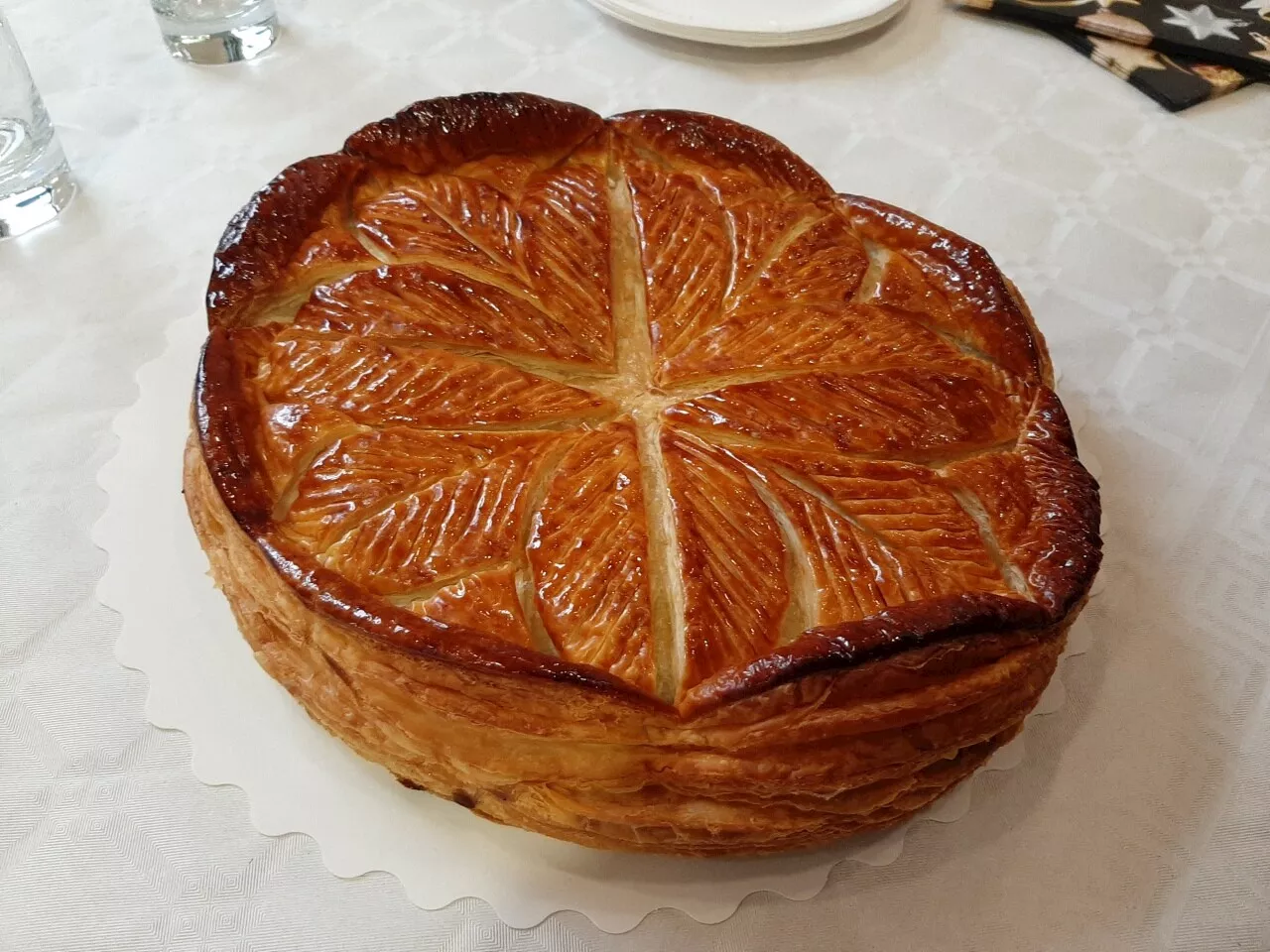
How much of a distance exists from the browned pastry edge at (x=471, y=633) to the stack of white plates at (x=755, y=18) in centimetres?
120

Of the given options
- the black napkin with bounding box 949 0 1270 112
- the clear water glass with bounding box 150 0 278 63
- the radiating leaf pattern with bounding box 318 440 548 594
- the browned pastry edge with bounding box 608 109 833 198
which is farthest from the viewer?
the black napkin with bounding box 949 0 1270 112

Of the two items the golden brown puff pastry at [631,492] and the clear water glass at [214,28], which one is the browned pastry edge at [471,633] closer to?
the golden brown puff pastry at [631,492]

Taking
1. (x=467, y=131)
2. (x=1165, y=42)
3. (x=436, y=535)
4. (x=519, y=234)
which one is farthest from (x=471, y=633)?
(x=1165, y=42)

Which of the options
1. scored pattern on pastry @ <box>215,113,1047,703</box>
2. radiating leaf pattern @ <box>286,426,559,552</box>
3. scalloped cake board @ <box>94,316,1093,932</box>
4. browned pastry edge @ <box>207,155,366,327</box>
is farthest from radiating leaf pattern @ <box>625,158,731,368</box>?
scalloped cake board @ <box>94,316,1093,932</box>

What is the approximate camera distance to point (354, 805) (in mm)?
1930

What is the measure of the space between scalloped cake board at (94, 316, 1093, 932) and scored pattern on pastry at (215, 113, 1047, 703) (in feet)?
1.44

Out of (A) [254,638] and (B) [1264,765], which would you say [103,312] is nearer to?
(A) [254,638]

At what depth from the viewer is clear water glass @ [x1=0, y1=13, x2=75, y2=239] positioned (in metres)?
2.95

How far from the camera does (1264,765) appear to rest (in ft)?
6.95

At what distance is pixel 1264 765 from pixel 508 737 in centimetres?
154

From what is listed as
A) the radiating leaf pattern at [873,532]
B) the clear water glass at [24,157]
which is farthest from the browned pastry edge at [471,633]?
the clear water glass at [24,157]

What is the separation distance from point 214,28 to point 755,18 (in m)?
1.85

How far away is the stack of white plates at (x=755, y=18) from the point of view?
359cm

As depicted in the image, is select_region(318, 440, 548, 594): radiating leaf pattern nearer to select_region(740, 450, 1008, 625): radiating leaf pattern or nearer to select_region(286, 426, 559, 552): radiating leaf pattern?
select_region(286, 426, 559, 552): radiating leaf pattern
